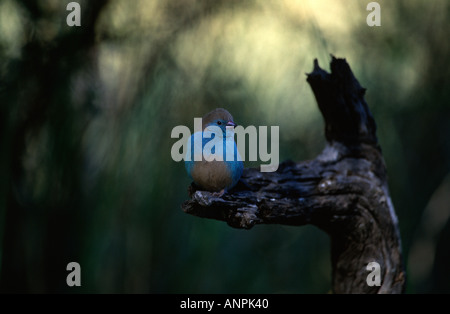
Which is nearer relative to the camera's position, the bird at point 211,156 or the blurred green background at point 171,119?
the bird at point 211,156

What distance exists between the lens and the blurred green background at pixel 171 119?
1059mm

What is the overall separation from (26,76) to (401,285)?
928 mm

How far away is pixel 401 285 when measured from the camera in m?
0.93

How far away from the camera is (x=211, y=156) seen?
27.4 inches

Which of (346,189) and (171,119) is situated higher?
(171,119)

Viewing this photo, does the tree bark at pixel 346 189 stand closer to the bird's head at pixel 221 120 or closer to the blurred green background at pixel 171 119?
the bird's head at pixel 221 120

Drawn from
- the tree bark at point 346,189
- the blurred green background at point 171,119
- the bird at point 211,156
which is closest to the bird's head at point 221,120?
the bird at point 211,156

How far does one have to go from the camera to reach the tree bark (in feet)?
2.86

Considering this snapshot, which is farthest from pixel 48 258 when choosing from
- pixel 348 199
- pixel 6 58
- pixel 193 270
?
pixel 348 199

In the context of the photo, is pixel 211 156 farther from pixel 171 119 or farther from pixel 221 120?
pixel 171 119

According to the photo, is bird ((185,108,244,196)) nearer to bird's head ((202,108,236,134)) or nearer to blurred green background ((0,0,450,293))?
bird's head ((202,108,236,134))

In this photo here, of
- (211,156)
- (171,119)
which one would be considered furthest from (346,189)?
(171,119)

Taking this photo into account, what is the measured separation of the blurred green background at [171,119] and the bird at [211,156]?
0.44 metres

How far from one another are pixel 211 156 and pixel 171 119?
1.58ft
